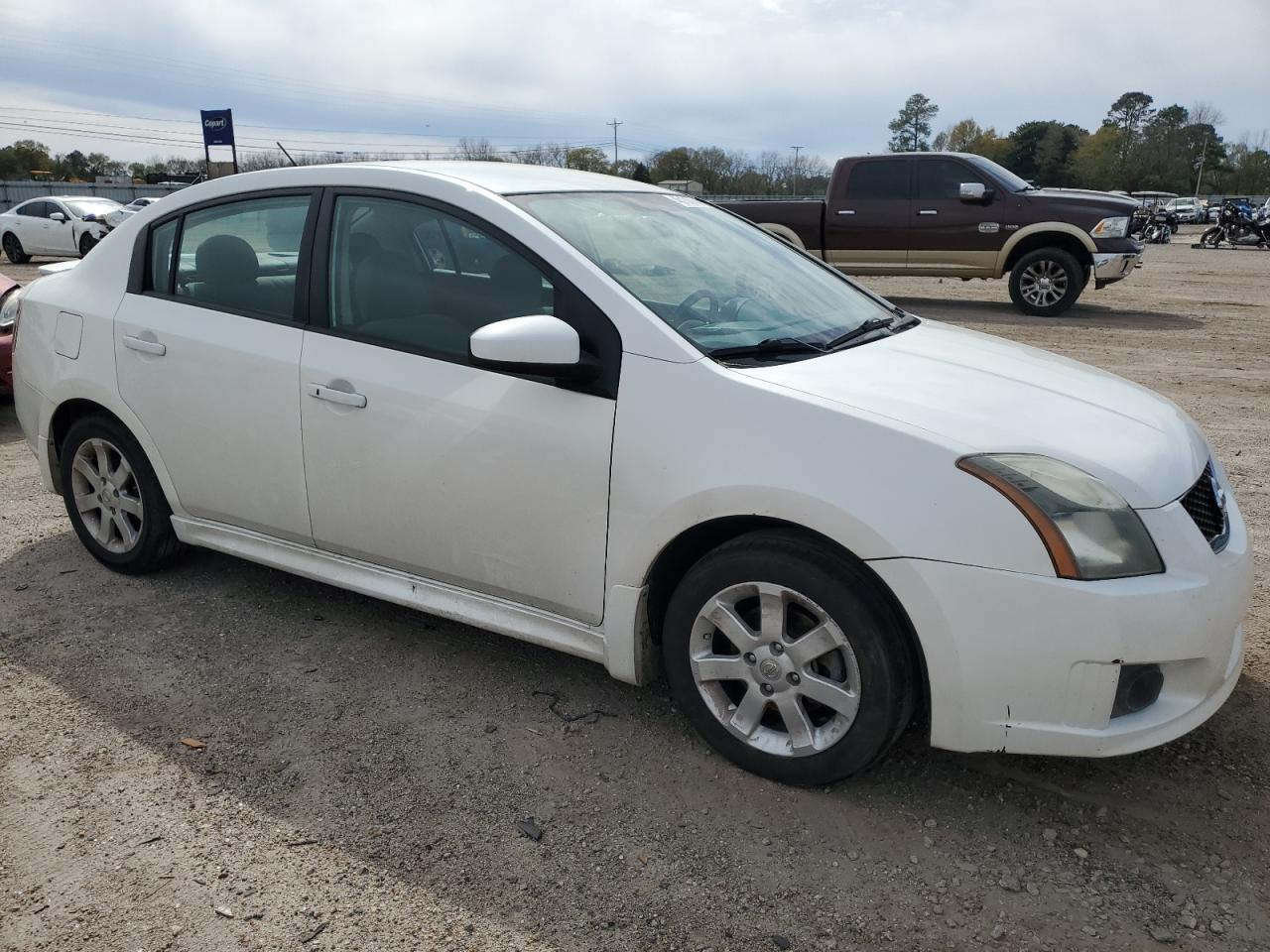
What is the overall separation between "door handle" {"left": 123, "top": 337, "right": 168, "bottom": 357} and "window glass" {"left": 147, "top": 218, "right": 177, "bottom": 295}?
0.22m

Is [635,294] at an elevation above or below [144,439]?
above

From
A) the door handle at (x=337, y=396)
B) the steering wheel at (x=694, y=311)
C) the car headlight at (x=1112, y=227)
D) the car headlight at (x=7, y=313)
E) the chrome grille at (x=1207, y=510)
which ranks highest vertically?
the car headlight at (x=1112, y=227)

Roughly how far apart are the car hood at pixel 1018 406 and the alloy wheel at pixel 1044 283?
35.1 feet

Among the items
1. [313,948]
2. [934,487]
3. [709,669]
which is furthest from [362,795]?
[934,487]

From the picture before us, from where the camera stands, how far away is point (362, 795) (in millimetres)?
2877

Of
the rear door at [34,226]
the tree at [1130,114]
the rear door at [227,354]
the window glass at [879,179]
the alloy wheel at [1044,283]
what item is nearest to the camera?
the rear door at [227,354]

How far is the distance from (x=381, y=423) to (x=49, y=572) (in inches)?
86.8

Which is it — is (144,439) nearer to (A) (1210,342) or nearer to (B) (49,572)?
(B) (49,572)

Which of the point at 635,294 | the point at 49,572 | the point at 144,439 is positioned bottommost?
the point at 49,572

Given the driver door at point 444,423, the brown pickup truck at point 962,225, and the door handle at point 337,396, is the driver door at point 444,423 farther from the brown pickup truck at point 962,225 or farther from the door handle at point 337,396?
the brown pickup truck at point 962,225

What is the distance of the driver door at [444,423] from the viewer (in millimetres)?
2980

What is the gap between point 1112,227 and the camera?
12.6 metres

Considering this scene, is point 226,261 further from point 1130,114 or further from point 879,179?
point 1130,114

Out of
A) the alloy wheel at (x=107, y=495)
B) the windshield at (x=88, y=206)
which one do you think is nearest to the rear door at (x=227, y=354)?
the alloy wheel at (x=107, y=495)
